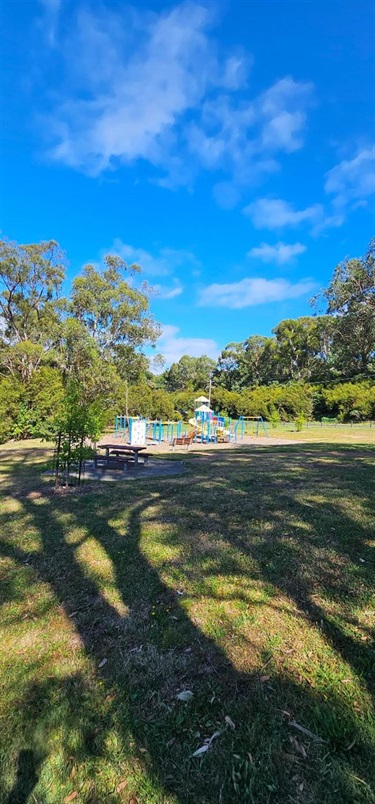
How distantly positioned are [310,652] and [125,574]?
1.64 meters

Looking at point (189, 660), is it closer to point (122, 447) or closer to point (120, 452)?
point (122, 447)

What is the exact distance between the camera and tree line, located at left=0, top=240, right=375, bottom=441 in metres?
13.5

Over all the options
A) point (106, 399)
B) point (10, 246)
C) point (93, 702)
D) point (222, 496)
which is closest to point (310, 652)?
point (93, 702)

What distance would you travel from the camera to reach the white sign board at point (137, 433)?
589 inches

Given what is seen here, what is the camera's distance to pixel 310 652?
2.19 meters

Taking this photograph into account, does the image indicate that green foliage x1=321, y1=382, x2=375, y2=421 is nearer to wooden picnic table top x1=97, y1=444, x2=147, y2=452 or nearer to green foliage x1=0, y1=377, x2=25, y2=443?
green foliage x1=0, y1=377, x2=25, y2=443

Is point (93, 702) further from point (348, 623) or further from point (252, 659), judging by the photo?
point (348, 623)

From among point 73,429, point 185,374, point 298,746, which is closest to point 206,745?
point 298,746

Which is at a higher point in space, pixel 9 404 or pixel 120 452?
pixel 9 404

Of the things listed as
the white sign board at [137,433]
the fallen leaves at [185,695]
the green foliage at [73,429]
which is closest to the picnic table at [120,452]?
the green foliage at [73,429]

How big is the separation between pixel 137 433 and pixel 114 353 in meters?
13.4

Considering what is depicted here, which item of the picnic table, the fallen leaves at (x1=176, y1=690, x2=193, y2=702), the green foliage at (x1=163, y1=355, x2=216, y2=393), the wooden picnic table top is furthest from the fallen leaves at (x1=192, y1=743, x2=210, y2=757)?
the green foliage at (x1=163, y1=355, x2=216, y2=393)

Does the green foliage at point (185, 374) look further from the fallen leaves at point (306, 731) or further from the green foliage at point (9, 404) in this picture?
the fallen leaves at point (306, 731)

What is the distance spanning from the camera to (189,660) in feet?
7.18
